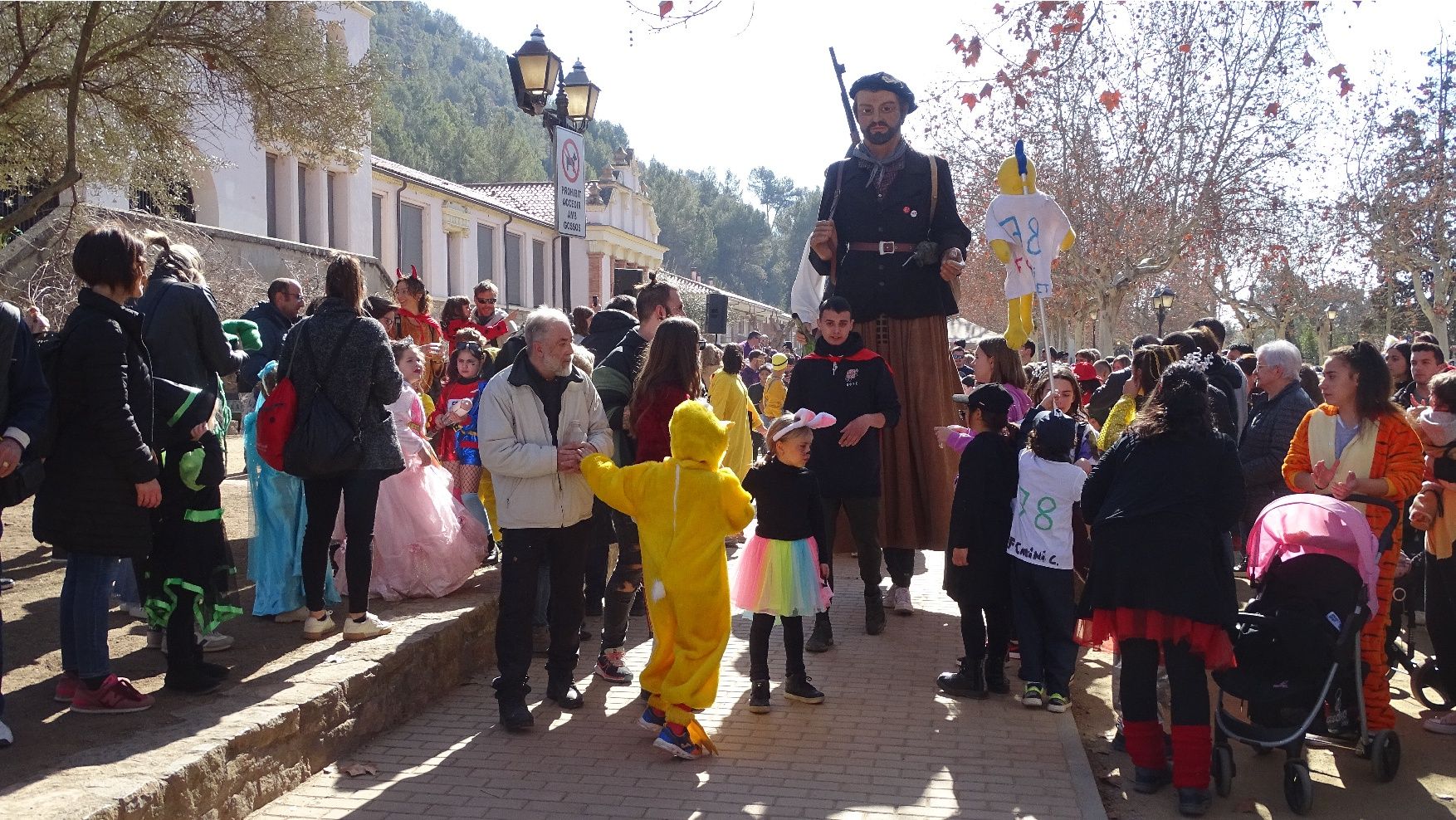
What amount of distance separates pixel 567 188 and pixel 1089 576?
20.0ft

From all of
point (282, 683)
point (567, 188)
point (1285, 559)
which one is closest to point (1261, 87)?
point (567, 188)

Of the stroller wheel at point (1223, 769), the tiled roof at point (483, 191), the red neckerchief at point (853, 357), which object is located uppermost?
the tiled roof at point (483, 191)

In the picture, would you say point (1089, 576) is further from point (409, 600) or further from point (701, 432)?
point (409, 600)

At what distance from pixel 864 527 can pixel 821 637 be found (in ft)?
2.44

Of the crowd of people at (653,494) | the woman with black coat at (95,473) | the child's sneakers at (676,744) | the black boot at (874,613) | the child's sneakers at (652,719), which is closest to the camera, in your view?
the woman with black coat at (95,473)

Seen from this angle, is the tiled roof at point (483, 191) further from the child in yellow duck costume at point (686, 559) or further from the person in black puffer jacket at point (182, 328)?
the child in yellow duck costume at point (686, 559)

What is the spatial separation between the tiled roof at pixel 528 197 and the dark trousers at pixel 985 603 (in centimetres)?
3904

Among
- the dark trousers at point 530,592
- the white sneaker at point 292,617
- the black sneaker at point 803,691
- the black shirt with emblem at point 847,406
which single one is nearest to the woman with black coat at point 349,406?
the white sneaker at point 292,617

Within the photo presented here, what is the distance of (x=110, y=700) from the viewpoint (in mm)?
4520

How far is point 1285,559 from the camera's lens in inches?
191

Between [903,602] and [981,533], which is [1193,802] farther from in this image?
[903,602]

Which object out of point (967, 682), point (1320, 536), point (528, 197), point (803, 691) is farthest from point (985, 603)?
point (528, 197)

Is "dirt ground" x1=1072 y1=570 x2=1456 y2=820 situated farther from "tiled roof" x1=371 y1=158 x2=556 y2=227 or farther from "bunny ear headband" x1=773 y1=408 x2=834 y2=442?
"tiled roof" x1=371 y1=158 x2=556 y2=227

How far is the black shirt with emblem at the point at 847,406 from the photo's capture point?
6.93 m
